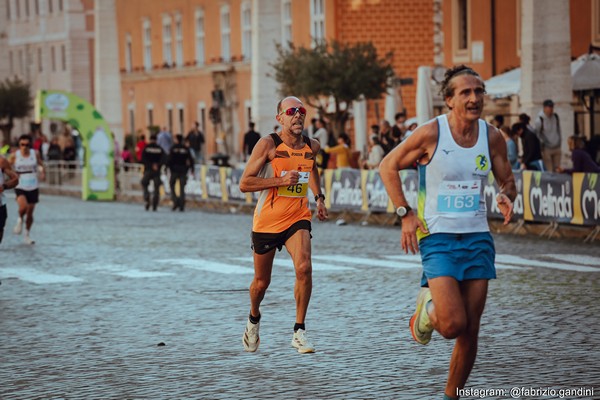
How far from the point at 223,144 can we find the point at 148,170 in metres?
23.9

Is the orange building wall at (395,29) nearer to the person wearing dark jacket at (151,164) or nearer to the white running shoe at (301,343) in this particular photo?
the person wearing dark jacket at (151,164)

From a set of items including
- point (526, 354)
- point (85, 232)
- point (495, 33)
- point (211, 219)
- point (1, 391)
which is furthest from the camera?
point (495, 33)

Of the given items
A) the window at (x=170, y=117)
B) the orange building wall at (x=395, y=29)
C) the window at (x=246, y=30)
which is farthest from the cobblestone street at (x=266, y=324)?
the window at (x=170, y=117)

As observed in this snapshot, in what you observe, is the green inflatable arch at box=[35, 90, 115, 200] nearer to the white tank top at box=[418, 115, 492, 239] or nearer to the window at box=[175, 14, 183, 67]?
the window at box=[175, 14, 183, 67]

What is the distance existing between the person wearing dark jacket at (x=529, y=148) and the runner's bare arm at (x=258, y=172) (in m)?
14.2

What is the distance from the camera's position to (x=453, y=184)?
898 cm

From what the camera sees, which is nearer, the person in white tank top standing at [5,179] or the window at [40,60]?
the person in white tank top standing at [5,179]

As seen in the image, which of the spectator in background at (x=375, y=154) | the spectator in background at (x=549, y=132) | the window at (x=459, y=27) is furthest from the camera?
the window at (x=459, y=27)

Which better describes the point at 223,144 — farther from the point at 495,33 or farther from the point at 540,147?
the point at 540,147

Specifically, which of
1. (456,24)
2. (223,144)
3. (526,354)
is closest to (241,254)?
(526,354)

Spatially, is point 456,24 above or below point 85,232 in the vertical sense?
above

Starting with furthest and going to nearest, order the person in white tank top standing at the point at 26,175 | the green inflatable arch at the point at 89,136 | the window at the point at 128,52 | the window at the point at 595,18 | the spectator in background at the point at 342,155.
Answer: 1. the window at the point at 128,52
2. the green inflatable arch at the point at 89,136
3. the window at the point at 595,18
4. the spectator in background at the point at 342,155
5. the person in white tank top standing at the point at 26,175

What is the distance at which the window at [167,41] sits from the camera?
2874 inches

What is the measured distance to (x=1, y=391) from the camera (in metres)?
10.5
